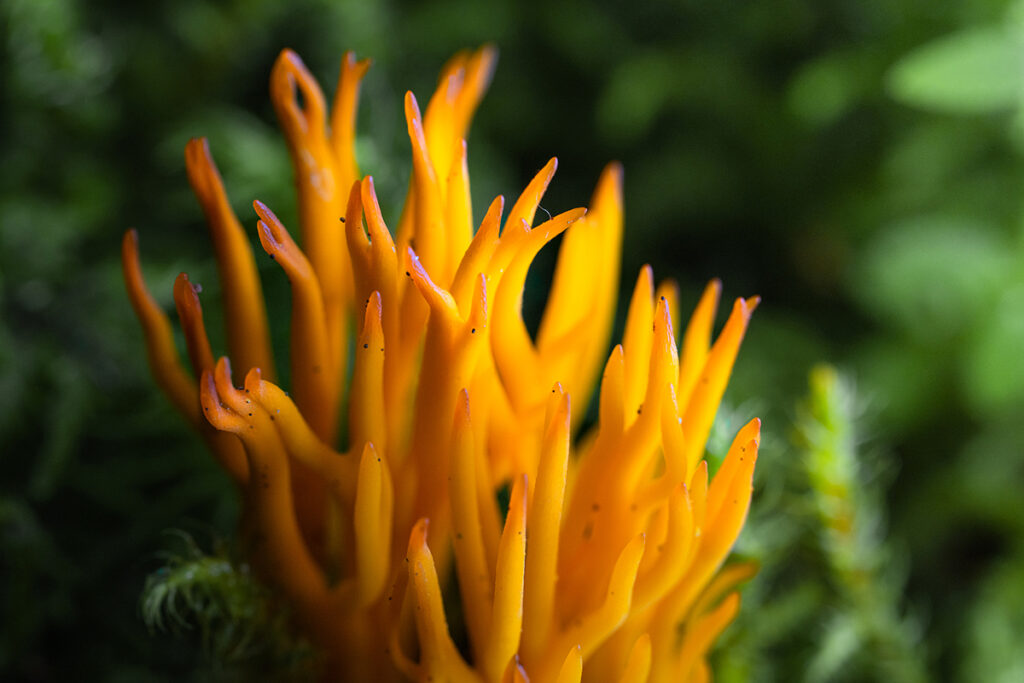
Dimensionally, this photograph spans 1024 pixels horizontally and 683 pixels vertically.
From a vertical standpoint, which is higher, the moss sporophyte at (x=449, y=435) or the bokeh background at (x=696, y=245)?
the bokeh background at (x=696, y=245)

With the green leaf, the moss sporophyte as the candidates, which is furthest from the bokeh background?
the moss sporophyte

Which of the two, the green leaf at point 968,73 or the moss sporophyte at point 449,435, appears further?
the green leaf at point 968,73

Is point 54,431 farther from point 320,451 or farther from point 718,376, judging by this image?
point 718,376

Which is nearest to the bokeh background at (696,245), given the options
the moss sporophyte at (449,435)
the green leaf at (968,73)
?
the green leaf at (968,73)

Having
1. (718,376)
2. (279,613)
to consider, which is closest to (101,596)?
(279,613)

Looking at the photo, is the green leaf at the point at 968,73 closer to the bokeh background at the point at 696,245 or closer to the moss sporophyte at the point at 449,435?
the bokeh background at the point at 696,245

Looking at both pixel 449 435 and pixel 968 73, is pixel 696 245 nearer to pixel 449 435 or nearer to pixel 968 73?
pixel 968 73

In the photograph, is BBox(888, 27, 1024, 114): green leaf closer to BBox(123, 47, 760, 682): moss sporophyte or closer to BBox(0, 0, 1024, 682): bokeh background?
BBox(0, 0, 1024, 682): bokeh background

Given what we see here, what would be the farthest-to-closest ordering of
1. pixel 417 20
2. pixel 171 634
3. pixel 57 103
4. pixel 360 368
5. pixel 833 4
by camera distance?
1. pixel 417 20
2. pixel 833 4
3. pixel 57 103
4. pixel 171 634
5. pixel 360 368

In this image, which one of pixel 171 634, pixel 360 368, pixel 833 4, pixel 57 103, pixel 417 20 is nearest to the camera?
pixel 360 368
